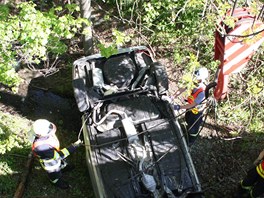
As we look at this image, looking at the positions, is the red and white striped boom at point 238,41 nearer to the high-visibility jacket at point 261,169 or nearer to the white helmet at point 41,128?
the high-visibility jacket at point 261,169

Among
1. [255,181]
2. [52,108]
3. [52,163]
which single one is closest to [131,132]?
[52,163]

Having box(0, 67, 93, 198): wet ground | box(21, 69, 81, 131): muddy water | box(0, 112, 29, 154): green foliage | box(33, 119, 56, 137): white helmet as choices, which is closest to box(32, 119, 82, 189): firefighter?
box(33, 119, 56, 137): white helmet

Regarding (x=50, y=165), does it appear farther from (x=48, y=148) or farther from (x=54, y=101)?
(x=54, y=101)

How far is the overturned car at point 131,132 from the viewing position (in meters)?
4.78

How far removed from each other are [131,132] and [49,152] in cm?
144

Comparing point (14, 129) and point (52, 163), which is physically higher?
point (14, 129)

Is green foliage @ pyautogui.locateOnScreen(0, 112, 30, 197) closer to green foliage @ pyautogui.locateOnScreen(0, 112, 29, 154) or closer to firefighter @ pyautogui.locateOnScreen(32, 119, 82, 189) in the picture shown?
green foliage @ pyautogui.locateOnScreen(0, 112, 29, 154)

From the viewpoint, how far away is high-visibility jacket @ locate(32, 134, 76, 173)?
5324 millimetres

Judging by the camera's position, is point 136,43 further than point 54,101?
Yes

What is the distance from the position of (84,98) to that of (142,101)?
1.03m

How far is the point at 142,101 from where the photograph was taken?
5.69 meters

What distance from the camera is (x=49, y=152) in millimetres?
5379

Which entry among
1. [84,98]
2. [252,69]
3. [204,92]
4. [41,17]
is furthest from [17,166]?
[252,69]

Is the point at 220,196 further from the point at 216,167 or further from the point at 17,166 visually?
the point at 17,166
